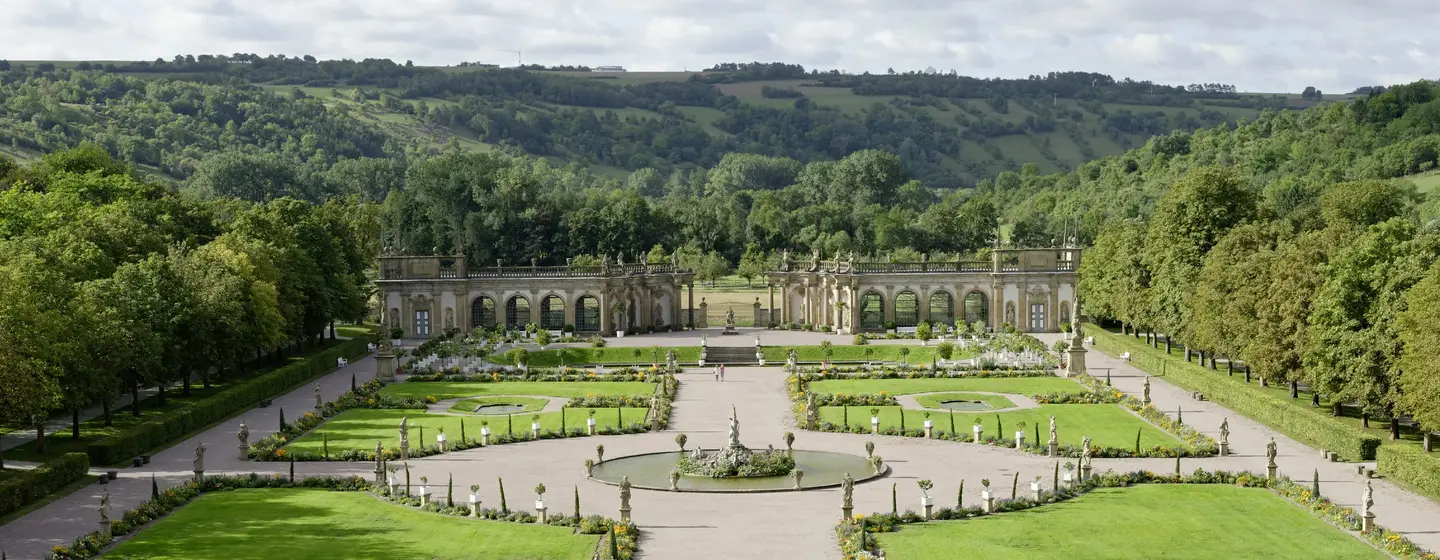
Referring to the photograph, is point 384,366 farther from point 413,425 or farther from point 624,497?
point 624,497

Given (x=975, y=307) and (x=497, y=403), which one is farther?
(x=975, y=307)

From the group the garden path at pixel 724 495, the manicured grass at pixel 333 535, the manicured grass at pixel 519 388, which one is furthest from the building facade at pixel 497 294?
the manicured grass at pixel 333 535

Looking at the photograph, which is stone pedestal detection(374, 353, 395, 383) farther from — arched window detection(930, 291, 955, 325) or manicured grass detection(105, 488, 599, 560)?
arched window detection(930, 291, 955, 325)

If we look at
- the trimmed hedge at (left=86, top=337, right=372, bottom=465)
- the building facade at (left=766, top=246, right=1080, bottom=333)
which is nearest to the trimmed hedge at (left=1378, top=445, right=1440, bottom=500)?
the trimmed hedge at (left=86, top=337, right=372, bottom=465)

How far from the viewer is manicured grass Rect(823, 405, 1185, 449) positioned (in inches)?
2537

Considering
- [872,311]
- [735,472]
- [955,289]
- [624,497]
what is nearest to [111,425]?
[735,472]

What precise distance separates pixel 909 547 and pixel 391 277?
7372 centimetres

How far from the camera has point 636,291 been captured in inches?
4500

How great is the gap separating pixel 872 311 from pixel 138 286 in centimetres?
6172

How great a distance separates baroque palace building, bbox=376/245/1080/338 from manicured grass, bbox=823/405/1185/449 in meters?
38.1

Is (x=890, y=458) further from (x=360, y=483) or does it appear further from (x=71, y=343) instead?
(x=71, y=343)

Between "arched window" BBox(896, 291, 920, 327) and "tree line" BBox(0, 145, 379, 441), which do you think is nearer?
"tree line" BBox(0, 145, 379, 441)

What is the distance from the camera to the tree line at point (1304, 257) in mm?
59844

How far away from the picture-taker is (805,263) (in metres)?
118
